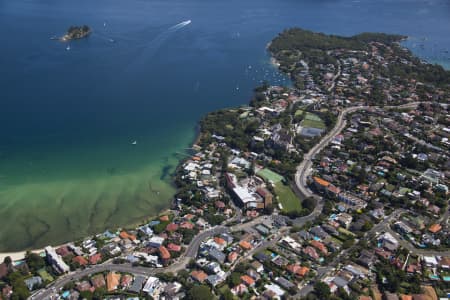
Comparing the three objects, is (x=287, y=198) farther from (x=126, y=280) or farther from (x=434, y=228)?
(x=126, y=280)

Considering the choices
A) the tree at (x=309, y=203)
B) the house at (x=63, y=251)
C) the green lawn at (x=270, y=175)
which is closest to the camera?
the house at (x=63, y=251)

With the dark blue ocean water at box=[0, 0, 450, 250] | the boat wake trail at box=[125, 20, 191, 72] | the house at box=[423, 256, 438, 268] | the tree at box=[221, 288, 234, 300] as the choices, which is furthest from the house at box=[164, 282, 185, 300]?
the boat wake trail at box=[125, 20, 191, 72]

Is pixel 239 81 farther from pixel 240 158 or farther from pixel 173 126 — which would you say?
pixel 240 158

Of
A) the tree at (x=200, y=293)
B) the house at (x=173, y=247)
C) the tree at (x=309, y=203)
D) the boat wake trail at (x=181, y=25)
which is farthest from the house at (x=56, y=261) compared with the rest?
the boat wake trail at (x=181, y=25)

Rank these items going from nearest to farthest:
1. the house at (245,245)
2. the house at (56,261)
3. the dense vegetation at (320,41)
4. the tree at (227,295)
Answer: the tree at (227,295)
the house at (56,261)
the house at (245,245)
the dense vegetation at (320,41)

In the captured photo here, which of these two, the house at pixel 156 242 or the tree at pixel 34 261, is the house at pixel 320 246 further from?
the tree at pixel 34 261

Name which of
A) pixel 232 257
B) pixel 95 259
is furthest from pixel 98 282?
pixel 232 257

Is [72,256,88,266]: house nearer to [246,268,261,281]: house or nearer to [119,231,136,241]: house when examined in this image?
[119,231,136,241]: house
